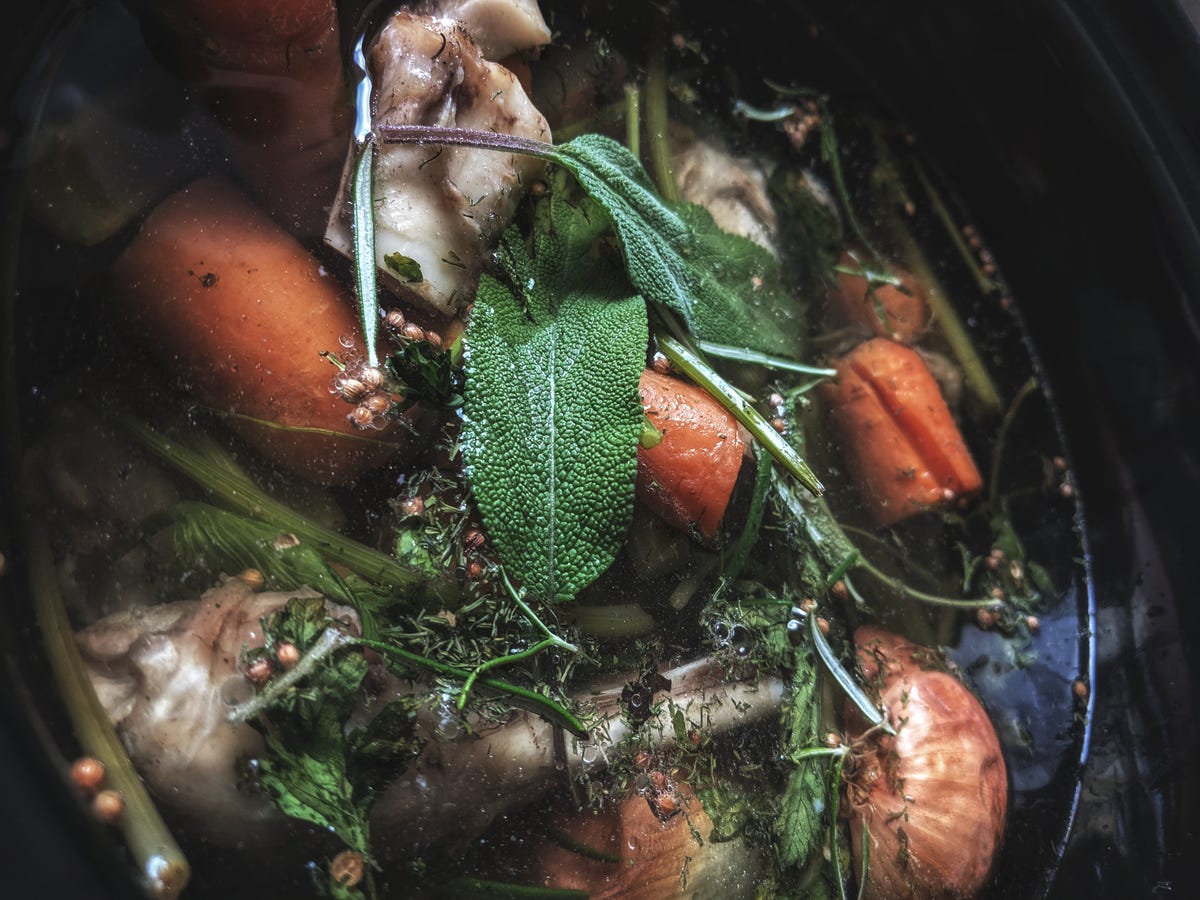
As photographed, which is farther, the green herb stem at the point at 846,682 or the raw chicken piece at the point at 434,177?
the green herb stem at the point at 846,682

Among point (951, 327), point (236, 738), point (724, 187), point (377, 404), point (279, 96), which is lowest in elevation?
point (236, 738)

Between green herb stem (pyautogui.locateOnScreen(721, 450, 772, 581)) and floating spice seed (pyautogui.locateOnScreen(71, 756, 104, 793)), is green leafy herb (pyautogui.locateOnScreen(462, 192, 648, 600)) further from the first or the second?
floating spice seed (pyautogui.locateOnScreen(71, 756, 104, 793))

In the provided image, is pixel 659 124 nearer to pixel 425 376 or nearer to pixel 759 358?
pixel 759 358

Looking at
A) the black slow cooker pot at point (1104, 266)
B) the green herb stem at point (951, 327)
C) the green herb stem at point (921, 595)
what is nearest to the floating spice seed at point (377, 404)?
the green herb stem at point (921, 595)

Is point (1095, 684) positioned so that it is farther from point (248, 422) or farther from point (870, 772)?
point (248, 422)

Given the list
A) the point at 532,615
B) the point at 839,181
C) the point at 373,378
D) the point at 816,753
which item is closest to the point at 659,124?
the point at 839,181

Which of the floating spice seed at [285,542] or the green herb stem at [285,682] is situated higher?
the floating spice seed at [285,542]

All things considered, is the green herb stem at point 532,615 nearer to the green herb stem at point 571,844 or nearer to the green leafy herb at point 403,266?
the green herb stem at point 571,844
